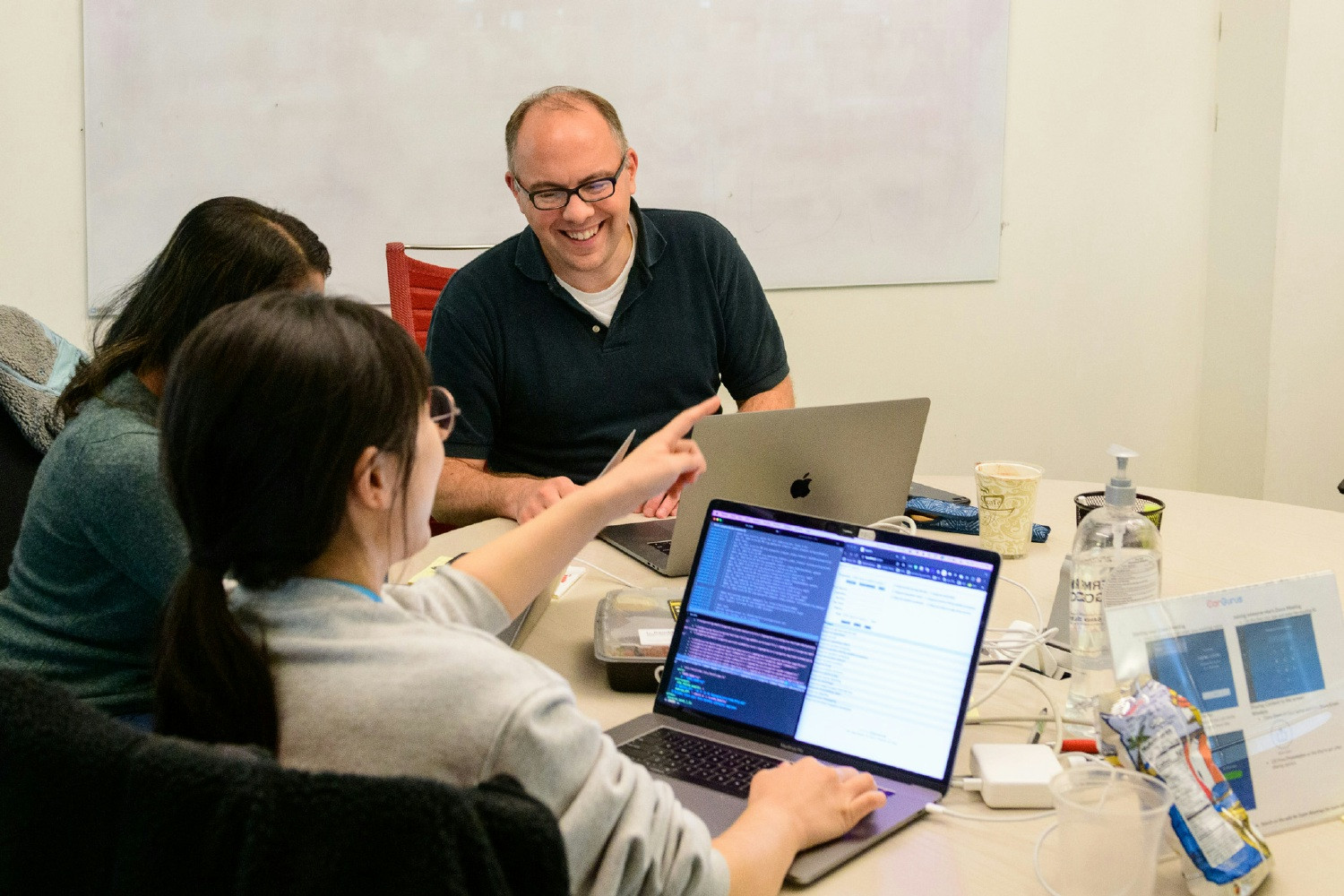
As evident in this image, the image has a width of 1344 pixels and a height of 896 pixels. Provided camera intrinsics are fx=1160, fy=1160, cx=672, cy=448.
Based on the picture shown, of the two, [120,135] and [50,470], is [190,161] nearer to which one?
[120,135]

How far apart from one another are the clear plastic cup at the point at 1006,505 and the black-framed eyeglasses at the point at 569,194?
2.86 ft

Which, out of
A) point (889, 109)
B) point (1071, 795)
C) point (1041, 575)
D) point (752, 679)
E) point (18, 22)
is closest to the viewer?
point (1071, 795)

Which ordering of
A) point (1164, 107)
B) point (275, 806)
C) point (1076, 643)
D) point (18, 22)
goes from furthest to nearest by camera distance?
point (1164, 107), point (18, 22), point (1076, 643), point (275, 806)

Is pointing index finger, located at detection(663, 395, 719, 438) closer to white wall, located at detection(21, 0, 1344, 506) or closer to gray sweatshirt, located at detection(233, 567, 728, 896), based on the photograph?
gray sweatshirt, located at detection(233, 567, 728, 896)

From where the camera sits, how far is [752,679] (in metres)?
1.10

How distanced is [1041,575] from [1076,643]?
0.41 m

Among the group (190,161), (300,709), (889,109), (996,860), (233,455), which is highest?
(889,109)

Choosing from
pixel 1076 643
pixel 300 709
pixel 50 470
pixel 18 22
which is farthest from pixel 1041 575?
pixel 18 22

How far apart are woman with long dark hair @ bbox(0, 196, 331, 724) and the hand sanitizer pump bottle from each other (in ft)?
3.06

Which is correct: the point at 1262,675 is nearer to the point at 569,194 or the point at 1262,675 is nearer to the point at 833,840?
the point at 833,840

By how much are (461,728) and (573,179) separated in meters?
1.49

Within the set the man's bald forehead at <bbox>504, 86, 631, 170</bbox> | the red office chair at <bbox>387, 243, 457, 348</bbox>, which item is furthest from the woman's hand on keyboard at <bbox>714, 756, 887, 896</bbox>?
the red office chair at <bbox>387, 243, 457, 348</bbox>

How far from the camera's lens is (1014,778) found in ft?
3.32

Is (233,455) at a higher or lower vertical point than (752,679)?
higher
